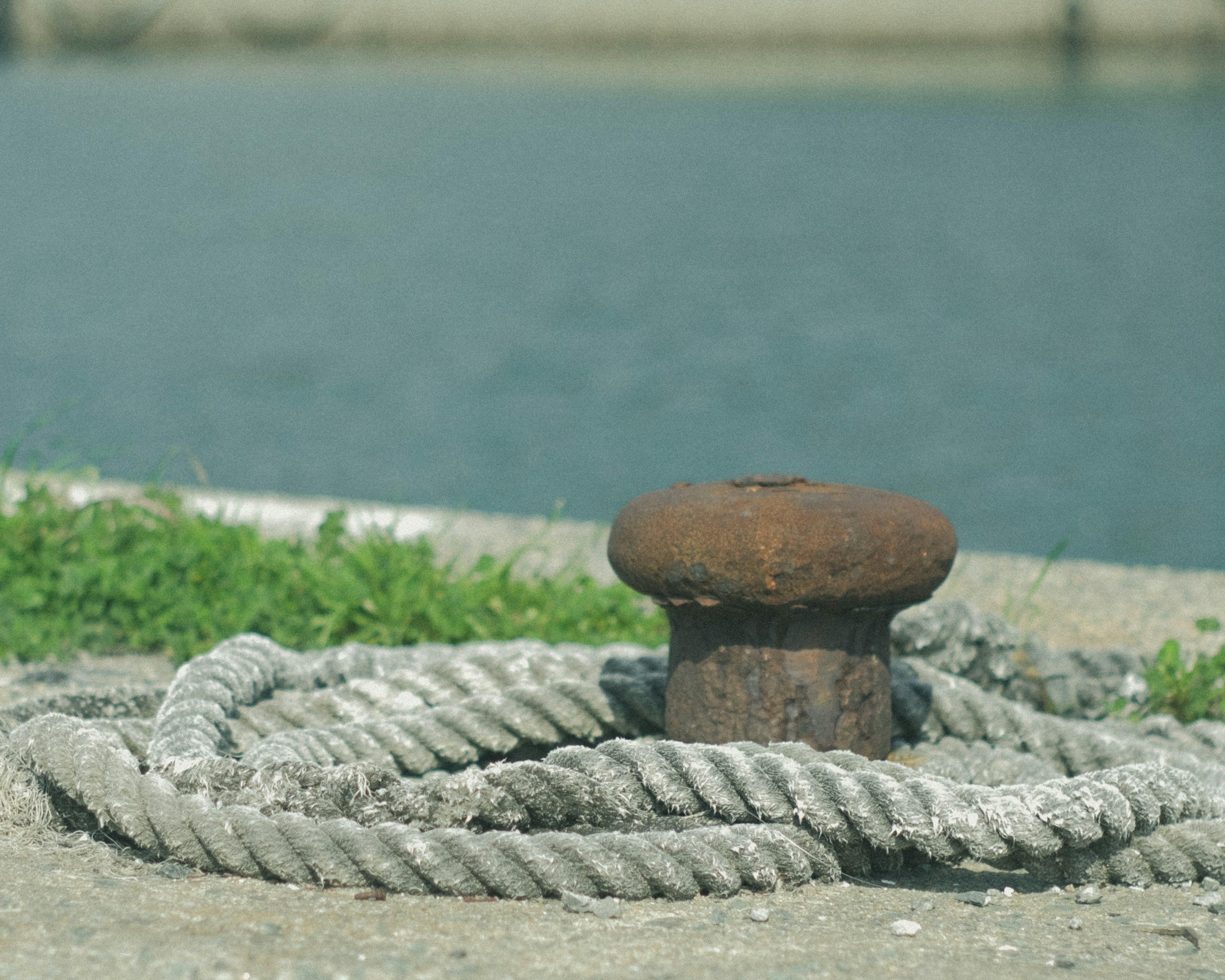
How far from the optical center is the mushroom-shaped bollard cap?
76.8 inches

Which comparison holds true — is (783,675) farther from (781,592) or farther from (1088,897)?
(1088,897)

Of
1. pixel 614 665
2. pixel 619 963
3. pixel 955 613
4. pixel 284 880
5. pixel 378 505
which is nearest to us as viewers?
pixel 619 963

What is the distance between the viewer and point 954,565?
3.46 meters

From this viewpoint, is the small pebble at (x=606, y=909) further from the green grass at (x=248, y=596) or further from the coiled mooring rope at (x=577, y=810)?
the green grass at (x=248, y=596)

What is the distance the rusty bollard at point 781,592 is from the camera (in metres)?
1.96

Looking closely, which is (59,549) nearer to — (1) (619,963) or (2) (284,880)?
(2) (284,880)

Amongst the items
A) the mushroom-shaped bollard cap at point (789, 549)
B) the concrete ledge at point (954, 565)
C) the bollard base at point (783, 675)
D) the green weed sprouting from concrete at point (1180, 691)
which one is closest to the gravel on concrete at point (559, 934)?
the bollard base at point (783, 675)

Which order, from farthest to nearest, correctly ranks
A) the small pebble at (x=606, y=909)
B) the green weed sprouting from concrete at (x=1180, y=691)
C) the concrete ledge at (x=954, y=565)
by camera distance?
the concrete ledge at (x=954, y=565) → the green weed sprouting from concrete at (x=1180, y=691) → the small pebble at (x=606, y=909)

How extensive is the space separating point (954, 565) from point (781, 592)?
1.64 metres

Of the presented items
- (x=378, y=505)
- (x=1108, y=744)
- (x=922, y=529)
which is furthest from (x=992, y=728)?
(x=378, y=505)

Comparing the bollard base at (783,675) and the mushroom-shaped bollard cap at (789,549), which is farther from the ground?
the mushroom-shaped bollard cap at (789,549)

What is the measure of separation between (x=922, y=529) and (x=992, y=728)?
1.92ft

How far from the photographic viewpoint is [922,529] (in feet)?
6.67

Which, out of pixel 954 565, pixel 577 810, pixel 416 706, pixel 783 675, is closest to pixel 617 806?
pixel 577 810
